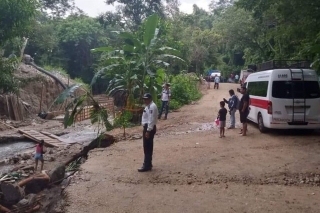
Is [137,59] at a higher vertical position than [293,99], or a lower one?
higher

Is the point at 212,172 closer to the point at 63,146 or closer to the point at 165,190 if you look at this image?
the point at 165,190

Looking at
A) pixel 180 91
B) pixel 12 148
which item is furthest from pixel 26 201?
pixel 180 91

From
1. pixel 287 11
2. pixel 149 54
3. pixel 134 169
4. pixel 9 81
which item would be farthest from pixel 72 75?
pixel 134 169

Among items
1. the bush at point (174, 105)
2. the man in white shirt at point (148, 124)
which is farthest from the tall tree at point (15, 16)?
the man in white shirt at point (148, 124)

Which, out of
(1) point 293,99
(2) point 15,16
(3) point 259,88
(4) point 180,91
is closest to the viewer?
(1) point 293,99

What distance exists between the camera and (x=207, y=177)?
7555 mm

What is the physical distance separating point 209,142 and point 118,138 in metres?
3.35

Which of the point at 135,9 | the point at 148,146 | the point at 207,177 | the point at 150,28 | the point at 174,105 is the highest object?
the point at 135,9

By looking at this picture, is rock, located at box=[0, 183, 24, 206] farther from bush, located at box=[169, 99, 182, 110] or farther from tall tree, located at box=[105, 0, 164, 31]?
tall tree, located at box=[105, 0, 164, 31]

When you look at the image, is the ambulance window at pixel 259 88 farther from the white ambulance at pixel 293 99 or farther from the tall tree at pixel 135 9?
the tall tree at pixel 135 9

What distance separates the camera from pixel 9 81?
19.3 meters

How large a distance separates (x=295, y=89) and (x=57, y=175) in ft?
24.5

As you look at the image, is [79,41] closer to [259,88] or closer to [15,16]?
[15,16]

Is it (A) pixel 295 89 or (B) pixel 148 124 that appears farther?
(A) pixel 295 89
